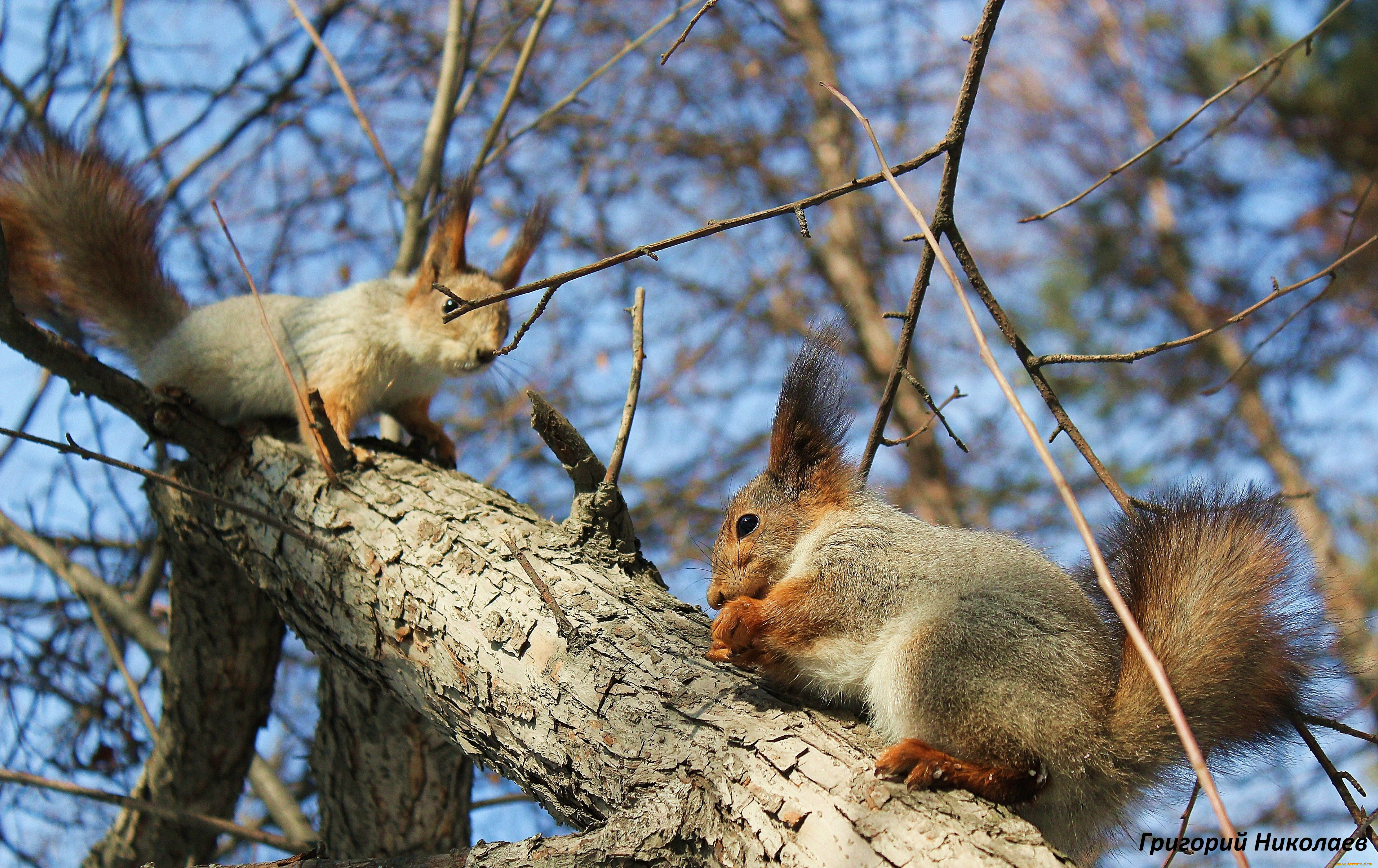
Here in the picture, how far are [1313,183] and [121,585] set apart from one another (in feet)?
40.7

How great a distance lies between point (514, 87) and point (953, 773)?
382cm

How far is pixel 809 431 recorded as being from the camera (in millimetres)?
2930

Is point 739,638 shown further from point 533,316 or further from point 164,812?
point 164,812

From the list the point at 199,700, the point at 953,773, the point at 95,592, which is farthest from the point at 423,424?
the point at 953,773

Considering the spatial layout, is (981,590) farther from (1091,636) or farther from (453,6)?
(453,6)

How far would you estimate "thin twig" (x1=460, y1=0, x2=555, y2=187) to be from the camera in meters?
4.41

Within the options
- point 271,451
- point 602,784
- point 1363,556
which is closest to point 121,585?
point 271,451

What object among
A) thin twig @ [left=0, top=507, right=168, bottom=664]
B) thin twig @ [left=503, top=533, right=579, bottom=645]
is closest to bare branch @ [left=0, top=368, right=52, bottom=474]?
thin twig @ [left=0, top=507, right=168, bottom=664]

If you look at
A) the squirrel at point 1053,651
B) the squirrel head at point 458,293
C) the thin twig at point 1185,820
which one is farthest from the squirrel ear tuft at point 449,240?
the thin twig at point 1185,820

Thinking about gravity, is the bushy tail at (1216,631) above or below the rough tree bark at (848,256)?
below

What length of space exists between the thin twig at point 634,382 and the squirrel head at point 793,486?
1.49 ft

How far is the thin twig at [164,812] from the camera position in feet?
10.4

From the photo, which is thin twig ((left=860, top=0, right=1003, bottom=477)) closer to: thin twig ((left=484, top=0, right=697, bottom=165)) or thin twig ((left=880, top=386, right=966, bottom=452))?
thin twig ((left=880, top=386, right=966, bottom=452))

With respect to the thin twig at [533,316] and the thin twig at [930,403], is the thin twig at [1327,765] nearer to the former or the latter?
the thin twig at [930,403]
